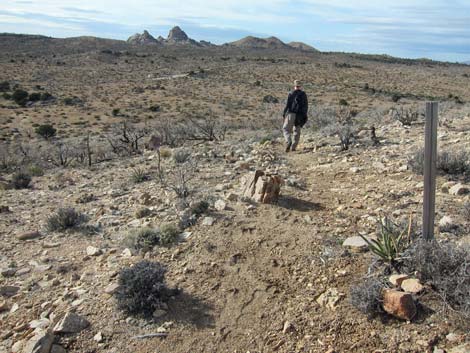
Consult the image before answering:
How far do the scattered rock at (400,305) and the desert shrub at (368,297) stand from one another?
7 centimetres

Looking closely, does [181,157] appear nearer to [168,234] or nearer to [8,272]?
[168,234]

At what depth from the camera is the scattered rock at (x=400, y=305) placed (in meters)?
3.25

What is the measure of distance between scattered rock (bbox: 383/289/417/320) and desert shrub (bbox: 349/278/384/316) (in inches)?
2.6

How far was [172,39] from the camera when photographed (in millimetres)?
120000

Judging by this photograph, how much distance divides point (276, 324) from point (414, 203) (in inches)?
104

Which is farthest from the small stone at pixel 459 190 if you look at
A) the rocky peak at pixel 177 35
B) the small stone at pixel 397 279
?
the rocky peak at pixel 177 35

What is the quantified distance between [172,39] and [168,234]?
4820 inches

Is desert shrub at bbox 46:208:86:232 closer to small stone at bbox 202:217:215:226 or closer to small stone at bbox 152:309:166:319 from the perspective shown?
small stone at bbox 202:217:215:226

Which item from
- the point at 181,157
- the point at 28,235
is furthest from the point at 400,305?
the point at 181,157

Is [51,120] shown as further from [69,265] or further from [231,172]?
[69,265]

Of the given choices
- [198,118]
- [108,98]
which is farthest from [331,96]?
[108,98]

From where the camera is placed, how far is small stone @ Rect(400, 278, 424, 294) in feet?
11.3

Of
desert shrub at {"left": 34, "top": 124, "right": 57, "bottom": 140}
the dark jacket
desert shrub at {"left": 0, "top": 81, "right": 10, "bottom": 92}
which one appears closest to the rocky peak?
desert shrub at {"left": 0, "top": 81, "right": 10, "bottom": 92}

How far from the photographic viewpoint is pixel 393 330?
320 cm
